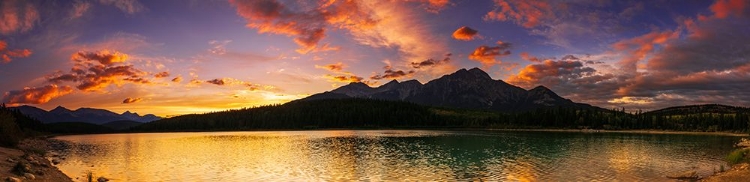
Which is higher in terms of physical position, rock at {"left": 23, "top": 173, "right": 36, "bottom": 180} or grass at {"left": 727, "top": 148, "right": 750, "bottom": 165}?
grass at {"left": 727, "top": 148, "right": 750, "bottom": 165}

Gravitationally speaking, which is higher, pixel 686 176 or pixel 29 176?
pixel 29 176

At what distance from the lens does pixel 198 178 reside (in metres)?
46.6

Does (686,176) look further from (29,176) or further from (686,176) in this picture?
(29,176)

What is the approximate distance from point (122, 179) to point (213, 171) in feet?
31.9

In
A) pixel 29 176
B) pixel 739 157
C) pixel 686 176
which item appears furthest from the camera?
pixel 739 157

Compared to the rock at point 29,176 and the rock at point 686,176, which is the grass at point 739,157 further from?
the rock at point 29,176

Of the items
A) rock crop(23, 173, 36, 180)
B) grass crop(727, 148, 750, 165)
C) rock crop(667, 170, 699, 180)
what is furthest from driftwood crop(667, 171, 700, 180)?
rock crop(23, 173, 36, 180)

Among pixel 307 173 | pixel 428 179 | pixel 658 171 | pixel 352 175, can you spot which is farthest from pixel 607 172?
pixel 307 173

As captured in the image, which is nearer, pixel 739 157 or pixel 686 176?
pixel 686 176

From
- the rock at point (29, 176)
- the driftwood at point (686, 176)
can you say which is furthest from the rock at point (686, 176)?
the rock at point (29, 176)

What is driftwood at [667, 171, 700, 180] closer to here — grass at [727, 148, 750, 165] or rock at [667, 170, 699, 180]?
rock at [667, 170, 699, 180]

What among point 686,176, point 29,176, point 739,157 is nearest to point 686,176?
point 686,176

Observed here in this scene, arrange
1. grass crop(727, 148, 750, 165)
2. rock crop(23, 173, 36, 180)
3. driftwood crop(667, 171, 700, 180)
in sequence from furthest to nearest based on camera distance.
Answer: grass crop(727, 148, 750, 165) < driftwood crop(667, 171, 700, 180) < rock crop(23, 173, 36, 180)

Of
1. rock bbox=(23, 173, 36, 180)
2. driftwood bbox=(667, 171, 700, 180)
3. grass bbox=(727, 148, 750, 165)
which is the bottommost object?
driftwood bbox=(667, 171, 700, 180)
